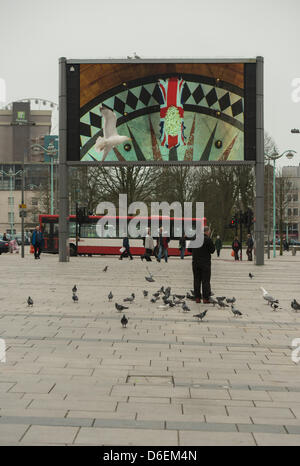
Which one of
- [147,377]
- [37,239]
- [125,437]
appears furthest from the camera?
[37,239]

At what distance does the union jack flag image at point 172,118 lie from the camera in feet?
90.9

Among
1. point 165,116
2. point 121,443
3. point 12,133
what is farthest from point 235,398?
point 12,133

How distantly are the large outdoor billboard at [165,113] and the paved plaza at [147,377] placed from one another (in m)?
16.3

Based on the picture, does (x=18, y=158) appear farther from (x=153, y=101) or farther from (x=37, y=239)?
(x=153, y=101)

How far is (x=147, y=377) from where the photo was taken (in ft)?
20.7

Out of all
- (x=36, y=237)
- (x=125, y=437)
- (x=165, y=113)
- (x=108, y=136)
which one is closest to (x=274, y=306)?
(x=125, y=437)

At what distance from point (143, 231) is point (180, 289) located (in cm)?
2687

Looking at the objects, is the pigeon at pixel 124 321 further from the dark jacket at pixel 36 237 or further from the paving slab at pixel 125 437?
the dark jacket at pixel 36 237

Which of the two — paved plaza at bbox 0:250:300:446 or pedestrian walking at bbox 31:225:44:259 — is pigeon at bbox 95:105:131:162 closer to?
pedestrian walking at bbox 31:225:44:259

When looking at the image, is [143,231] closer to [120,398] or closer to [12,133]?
[120,398]

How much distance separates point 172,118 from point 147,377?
22377 millimetres

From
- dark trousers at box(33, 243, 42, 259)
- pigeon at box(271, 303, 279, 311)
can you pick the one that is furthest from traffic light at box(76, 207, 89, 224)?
pigeon at box(271, 303, 279, 311)

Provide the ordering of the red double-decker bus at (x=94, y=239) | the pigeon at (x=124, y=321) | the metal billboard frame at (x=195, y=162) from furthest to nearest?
1. the red double-decker bus at (x=94, y=239)
2. the metal billboard frame at (x=195, y=162)
3. the pigeon at (x=124, y=321)

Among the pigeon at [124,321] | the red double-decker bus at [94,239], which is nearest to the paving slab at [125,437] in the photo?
the pigeon at [124,321]
